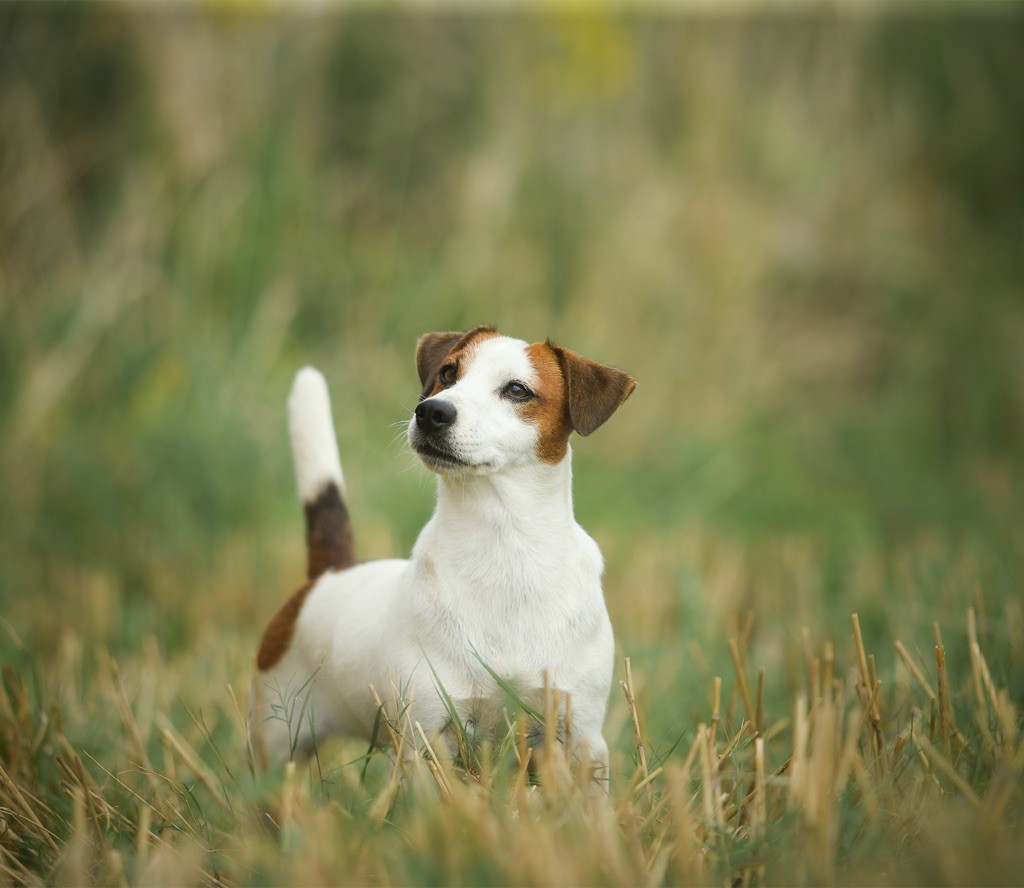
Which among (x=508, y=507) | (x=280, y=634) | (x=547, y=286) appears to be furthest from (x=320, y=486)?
(x=547, y=286)

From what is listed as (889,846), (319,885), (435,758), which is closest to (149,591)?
(435,758)

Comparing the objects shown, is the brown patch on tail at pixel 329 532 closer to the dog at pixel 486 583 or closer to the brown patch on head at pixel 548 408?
the dog at pixel 486 583

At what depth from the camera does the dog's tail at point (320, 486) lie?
3.07m

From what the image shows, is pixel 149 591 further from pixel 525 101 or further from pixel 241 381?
pixel 525 101

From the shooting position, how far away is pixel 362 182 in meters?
A: 7.23

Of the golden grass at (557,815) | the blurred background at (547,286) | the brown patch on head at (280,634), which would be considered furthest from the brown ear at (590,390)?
the blurred background at (547,286)

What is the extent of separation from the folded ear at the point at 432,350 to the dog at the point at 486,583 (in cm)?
3

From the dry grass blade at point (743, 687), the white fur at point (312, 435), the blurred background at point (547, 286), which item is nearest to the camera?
the dry grass blade at point (743, 687)

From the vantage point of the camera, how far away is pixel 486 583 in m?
2.43

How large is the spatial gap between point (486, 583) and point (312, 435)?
891mm

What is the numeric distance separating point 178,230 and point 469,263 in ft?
5.88

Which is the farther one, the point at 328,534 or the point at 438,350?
the point at 328,534

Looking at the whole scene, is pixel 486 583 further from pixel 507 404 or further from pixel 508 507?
pixel 507 404

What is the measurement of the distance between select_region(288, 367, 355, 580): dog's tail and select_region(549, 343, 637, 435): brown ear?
820 mm
